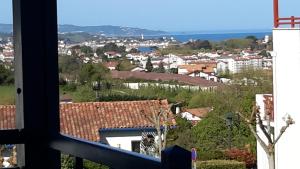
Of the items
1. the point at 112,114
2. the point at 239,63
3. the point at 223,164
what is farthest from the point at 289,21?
the point at 112,114

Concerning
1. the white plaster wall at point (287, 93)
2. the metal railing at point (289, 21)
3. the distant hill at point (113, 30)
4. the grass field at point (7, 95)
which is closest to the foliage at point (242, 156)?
the white plaster wall at point (287, 93)

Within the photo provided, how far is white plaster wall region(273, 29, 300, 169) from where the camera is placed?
5410 millimetres

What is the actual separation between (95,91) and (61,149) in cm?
195

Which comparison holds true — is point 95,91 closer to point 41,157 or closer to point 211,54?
point 211,54

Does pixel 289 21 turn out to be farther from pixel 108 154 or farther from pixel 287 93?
pixel 108 154

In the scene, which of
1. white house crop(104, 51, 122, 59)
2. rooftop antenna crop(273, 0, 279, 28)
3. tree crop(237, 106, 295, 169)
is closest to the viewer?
white house crop(104, 51, 122, 59)

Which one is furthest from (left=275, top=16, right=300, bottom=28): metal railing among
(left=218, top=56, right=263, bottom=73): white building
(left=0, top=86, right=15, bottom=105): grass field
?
(left=0, top=86, right=15, bottom=105): grass field

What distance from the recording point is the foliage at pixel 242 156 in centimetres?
384

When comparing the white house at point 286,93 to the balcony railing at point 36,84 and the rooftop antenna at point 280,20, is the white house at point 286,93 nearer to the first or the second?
the rooftop antenna at point 280,20

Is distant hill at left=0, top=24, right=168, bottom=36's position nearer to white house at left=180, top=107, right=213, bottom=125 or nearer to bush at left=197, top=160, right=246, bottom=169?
white house at left=180, top=107, right=213, bottom=125

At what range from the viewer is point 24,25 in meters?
0.81

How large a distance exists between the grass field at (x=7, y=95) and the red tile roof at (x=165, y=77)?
5.34 ft

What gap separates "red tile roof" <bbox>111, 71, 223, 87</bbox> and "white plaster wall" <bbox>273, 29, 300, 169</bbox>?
2081 millimetres

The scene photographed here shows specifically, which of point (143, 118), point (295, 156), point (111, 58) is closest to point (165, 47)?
point (143, 118)
